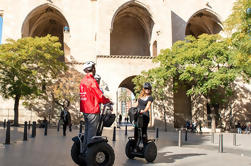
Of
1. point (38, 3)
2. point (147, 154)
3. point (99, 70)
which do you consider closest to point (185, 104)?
point (99, 70)

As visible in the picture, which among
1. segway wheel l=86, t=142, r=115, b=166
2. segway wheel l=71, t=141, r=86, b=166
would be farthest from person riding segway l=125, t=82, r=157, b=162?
segway wheel l=71, t=141, r=86, b=166

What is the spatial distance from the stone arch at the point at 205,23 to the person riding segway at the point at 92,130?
26519mm

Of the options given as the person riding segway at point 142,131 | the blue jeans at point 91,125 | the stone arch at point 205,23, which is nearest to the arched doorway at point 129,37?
the stone arch at point 205,23

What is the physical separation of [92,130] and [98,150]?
40 centimetres

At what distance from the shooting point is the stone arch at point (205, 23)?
2838cm

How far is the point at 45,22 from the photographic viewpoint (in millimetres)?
32031

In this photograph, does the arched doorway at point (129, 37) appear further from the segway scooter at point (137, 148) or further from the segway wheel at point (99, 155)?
the segway wheel at point (99, 155)

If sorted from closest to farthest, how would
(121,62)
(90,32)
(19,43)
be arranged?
(19,43) < (121,62) < (90,32)

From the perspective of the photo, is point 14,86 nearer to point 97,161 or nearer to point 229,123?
point 97,161

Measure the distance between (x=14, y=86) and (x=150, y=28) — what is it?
1689cm

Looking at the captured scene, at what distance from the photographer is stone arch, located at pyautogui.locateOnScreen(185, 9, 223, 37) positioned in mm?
28384

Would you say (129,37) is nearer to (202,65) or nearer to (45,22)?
(45,22)

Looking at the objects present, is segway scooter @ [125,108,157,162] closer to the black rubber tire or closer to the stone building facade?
the black rubber tire

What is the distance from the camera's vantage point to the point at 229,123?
82.3 ft
